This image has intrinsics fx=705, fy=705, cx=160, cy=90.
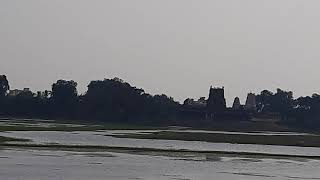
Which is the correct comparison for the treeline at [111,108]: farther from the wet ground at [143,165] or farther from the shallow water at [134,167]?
the shallow water at [134,167]

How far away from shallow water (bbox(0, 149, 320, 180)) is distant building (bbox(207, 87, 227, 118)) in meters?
90.8

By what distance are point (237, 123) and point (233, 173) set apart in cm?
8989

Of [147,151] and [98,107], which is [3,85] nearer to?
[98,107]

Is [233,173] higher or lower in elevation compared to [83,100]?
lower

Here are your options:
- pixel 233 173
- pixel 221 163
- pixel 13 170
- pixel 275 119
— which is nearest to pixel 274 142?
pixel 221 163

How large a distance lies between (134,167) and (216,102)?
104835 millimetres

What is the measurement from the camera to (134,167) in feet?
114

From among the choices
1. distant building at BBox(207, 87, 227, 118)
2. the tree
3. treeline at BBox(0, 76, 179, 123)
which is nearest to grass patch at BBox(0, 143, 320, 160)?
treeline at BBox(0, 76, 179, 123)

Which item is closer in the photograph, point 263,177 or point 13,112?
point 263,177

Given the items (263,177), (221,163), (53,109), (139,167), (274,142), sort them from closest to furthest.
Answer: (263,177)
(139,167)
(221,163)
(274,142)
(53,109)

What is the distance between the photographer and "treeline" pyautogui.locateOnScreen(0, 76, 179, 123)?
130000 mm

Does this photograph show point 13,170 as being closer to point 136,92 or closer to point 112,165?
point 112,165

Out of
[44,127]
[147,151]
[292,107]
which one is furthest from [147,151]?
[292,107]

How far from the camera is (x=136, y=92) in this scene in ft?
449
